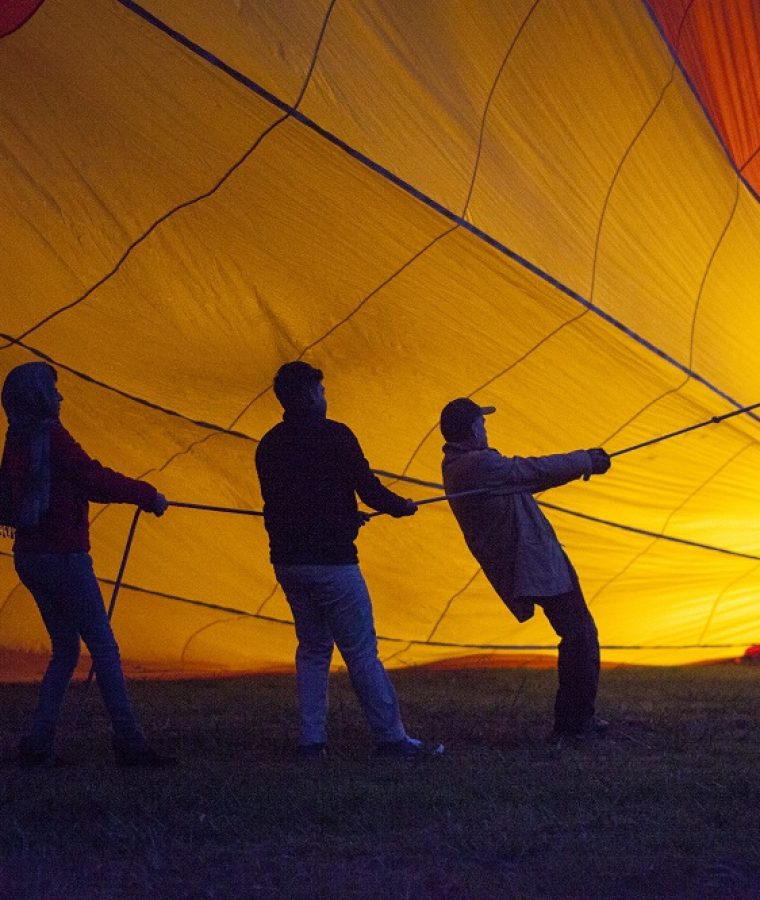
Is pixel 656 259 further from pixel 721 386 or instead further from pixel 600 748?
pixel 600 748

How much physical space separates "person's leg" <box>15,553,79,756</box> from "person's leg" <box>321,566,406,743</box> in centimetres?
91

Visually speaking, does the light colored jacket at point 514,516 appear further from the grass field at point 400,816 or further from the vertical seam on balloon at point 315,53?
the vertical seam on balloon at point 315,53

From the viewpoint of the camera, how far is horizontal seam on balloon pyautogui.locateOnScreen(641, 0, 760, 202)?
22.8 feet

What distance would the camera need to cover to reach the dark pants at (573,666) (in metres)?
5.48

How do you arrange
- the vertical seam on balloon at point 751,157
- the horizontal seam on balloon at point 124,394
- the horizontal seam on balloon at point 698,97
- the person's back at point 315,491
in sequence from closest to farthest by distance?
1. the person's back at point 315,491
2. the horizontal seam on balloon at point 124,394
3. the horizontal seam on balloon at point 698,97
4. the vertical seam on balloon at point 751,157

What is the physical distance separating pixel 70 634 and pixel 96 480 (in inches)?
22.3

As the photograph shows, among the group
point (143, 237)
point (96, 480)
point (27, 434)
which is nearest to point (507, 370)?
point (143, 237)

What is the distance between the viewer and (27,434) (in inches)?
192

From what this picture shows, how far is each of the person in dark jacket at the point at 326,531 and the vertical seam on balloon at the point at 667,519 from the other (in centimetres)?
304

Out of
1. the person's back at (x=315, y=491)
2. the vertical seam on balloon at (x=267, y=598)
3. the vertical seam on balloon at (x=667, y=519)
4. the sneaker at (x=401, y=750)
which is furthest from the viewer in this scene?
the vertical seam on balloon at (x=267, y=598)

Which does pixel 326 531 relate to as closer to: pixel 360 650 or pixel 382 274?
pixel 360 650

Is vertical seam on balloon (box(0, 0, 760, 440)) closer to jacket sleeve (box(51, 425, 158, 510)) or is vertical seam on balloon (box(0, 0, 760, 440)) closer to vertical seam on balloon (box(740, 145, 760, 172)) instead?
vertical seam on balloon (box(740, 145, 760, 172))

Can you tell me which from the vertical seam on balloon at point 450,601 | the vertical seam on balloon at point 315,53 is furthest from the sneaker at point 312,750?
the vertical seam on balloon at point 450,601

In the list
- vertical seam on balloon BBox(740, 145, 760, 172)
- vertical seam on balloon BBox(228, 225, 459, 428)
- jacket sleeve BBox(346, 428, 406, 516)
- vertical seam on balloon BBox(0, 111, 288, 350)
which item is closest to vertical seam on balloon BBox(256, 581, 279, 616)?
vertical seam on balloon BBox(228, 225, 459, 428)
